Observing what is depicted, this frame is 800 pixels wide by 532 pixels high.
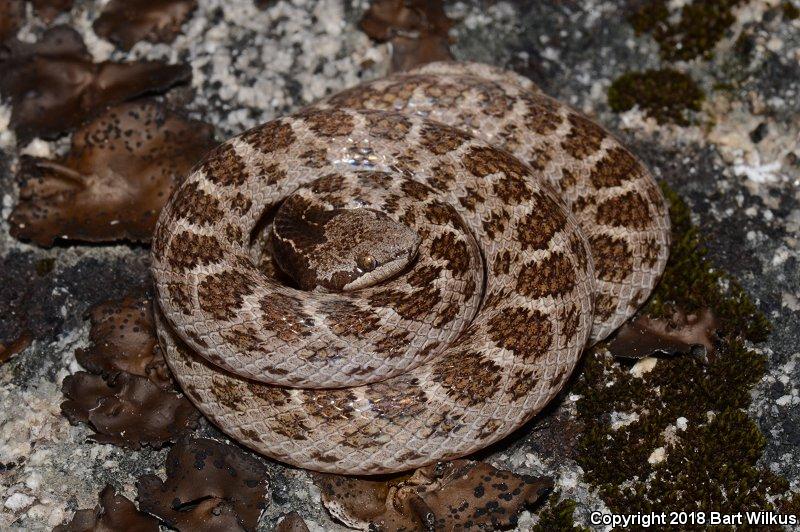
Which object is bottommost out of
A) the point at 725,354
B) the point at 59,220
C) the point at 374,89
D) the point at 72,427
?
the point at 72,427

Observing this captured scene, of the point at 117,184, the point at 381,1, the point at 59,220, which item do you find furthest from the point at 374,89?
the point at 59,220

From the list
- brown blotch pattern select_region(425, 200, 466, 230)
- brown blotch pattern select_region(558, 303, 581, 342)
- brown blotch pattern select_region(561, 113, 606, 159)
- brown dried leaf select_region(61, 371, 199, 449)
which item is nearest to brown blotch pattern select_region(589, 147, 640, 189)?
brown blotch pattern select_region(561, 113, 606, 159)

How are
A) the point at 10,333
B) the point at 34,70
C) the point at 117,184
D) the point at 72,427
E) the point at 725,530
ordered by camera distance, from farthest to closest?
1. the point at 34,70
2. the point at 117,184
3. the point at 10,333
4. the point at 72,427
5. the point at 725,530

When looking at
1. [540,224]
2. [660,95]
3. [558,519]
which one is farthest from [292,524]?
[660,95]

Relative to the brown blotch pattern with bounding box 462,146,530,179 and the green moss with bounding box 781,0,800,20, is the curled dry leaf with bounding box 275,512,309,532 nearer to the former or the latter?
the brown blotch pattern with bounding box 462,146,530,179

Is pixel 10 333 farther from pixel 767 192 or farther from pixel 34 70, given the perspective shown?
pixel 767 192

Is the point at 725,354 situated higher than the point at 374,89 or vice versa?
the point at 374,89
